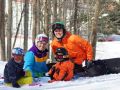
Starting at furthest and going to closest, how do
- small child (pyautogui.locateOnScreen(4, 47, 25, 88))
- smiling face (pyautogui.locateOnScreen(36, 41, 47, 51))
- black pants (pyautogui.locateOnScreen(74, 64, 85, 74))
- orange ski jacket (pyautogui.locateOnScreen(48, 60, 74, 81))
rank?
black pants (pyautogui.locateOnScreen(74, 64, 85, 74)) → smiling face (pyautogui.locateOnScreen(36, 41, 47, 51)) → orange ski jacket (pyautogui.locateOnScreen(48, 60, 74, 81)) → small child (pyautogui.locateOnScreen(4, 47, 25, 88))

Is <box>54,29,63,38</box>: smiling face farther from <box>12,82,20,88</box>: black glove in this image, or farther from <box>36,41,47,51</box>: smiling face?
<box>12,82,20,88</box>: black glove

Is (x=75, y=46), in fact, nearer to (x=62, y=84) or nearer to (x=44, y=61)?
(x=44, y=61)

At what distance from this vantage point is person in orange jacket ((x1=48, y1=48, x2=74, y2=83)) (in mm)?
7594

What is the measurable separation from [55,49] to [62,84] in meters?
1.41

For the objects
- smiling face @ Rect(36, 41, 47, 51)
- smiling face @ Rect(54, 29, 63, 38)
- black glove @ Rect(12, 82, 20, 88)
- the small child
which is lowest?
black glove @ Rect(12, 82, 20, 88)

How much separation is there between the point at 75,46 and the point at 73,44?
62mm

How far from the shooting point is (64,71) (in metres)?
7.59

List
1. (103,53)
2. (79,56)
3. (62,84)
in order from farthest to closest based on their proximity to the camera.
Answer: (103,53), (79,56), (62,84)

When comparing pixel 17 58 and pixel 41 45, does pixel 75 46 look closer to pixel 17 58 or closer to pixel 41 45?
pixel 41 45

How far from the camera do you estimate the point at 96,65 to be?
806 centimetres

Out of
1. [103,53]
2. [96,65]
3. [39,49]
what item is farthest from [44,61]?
[103,53]

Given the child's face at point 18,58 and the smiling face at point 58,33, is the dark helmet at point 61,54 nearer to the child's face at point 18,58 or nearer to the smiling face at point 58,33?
the smiling face at point 58,33

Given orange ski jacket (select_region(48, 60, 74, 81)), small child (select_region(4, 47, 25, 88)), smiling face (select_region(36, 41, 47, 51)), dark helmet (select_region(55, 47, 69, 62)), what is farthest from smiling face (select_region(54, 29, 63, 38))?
small child (select_region(4, 47, 25, 88))

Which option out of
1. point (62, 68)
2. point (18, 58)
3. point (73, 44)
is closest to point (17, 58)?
point (18, 58)
